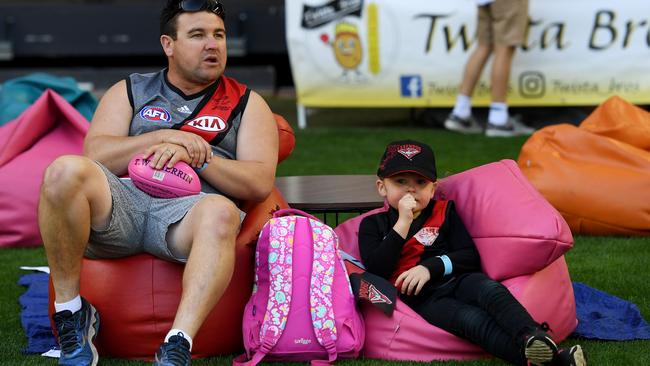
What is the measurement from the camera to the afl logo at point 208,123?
165 inches

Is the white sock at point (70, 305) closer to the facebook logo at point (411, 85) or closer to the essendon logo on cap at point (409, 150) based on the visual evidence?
the essendon logo on cap at point (409, 150)

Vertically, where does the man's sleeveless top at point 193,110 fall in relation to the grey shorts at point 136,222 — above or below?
above

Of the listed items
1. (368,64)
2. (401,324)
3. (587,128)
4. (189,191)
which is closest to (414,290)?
(401,324)

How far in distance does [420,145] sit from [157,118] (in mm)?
964

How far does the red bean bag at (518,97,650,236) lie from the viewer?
228 inches

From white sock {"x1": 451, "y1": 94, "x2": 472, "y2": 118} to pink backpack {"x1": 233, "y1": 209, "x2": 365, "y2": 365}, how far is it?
521 centimetres

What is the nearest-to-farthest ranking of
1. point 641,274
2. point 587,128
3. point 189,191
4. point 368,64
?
point 189,191 < point 641,274 < point 587,128 < point 368,64

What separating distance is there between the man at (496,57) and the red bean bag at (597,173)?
2585mm

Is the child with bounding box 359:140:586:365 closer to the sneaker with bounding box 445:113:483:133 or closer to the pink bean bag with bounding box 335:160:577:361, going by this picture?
the pink bean bag with bounding box 335:160:577:361

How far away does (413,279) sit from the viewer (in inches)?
156

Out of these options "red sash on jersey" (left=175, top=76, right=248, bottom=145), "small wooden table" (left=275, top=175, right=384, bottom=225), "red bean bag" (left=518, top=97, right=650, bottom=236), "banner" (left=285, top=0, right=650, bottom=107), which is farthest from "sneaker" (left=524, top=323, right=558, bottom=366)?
"banner" (left=285, top=0, right=650, bottom=107)

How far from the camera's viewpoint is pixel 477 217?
4.22 m

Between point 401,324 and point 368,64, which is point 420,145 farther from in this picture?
point 368,64

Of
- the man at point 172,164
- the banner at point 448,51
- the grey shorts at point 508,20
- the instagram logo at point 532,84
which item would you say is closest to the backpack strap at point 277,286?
the man at point 172,164
